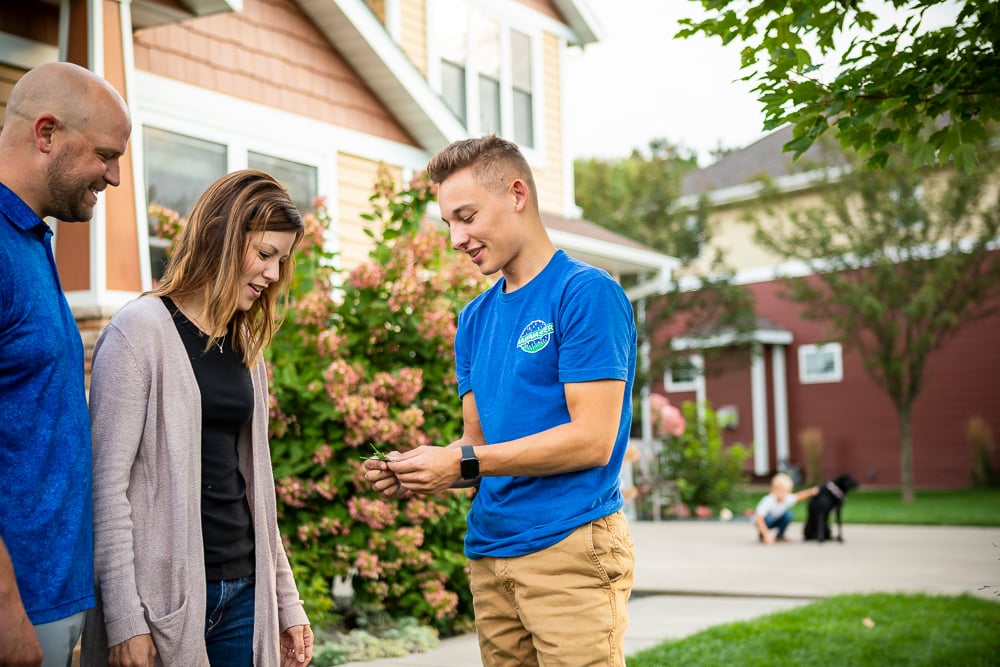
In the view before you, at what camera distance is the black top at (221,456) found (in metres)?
2.55

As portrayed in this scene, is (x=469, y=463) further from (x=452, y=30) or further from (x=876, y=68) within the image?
(x=452, y=30)

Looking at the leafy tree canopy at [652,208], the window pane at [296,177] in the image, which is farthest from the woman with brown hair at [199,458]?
the leafy tree canopy at [652,208]

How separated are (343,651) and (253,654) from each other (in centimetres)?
329

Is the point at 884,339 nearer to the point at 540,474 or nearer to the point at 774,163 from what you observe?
the point at 774,163

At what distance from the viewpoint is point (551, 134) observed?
49.4 ft

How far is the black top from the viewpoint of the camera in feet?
8.37

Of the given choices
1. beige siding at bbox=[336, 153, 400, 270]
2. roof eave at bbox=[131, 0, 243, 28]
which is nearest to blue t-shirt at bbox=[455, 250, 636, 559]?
roof eave at bbox=[131, 0, 243, 28]

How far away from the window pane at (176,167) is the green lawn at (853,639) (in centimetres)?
507

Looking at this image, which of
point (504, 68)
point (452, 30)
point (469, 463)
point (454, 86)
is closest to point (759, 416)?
point (504, 68)

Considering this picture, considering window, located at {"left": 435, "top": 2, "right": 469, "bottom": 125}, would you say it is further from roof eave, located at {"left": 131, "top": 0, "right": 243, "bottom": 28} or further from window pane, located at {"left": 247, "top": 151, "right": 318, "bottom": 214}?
roof eave, located at {"left": 131, "top": 0, "right": 243, "bottom": 28}

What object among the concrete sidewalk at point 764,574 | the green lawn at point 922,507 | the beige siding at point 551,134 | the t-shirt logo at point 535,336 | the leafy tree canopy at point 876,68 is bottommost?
the green lawn at point 922,507

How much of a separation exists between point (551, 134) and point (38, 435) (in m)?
13.5

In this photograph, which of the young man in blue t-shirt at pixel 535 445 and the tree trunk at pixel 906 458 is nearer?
the young man in blue t-shirt at pixel 535 445

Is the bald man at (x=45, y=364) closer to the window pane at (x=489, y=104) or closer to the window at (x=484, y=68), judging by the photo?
the window at (x=484, y=68)
